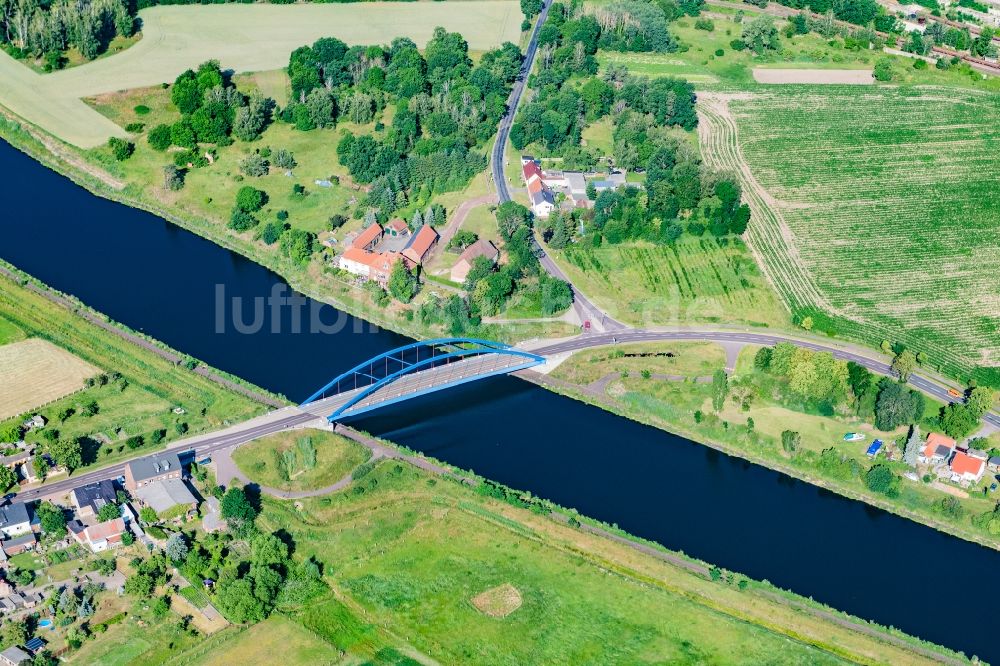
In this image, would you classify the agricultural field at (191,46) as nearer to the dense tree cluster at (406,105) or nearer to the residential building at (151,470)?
the dense tree cluster at (406,105)

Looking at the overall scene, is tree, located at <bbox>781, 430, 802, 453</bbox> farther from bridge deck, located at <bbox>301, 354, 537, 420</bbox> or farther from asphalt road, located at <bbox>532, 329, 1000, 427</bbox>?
bridge deck, located at <bbox>301, 354, 537, 420</bbox>

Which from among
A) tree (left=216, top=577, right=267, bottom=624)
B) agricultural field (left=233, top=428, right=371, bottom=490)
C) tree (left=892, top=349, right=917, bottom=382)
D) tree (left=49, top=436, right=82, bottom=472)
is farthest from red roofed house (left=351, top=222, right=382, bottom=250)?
tree (left=892, top=349, right=917, bottom=382)

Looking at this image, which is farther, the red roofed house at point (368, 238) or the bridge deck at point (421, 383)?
the red roofed house at point (368, 238)

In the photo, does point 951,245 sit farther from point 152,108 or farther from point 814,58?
point 152,108

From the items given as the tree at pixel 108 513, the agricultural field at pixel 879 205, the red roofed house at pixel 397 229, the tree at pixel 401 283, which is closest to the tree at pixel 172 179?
the red roofed house at pixel 397 229

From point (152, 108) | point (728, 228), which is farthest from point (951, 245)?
point (152, 108)

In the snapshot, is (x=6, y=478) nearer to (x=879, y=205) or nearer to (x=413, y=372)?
(x=413, y=372)
